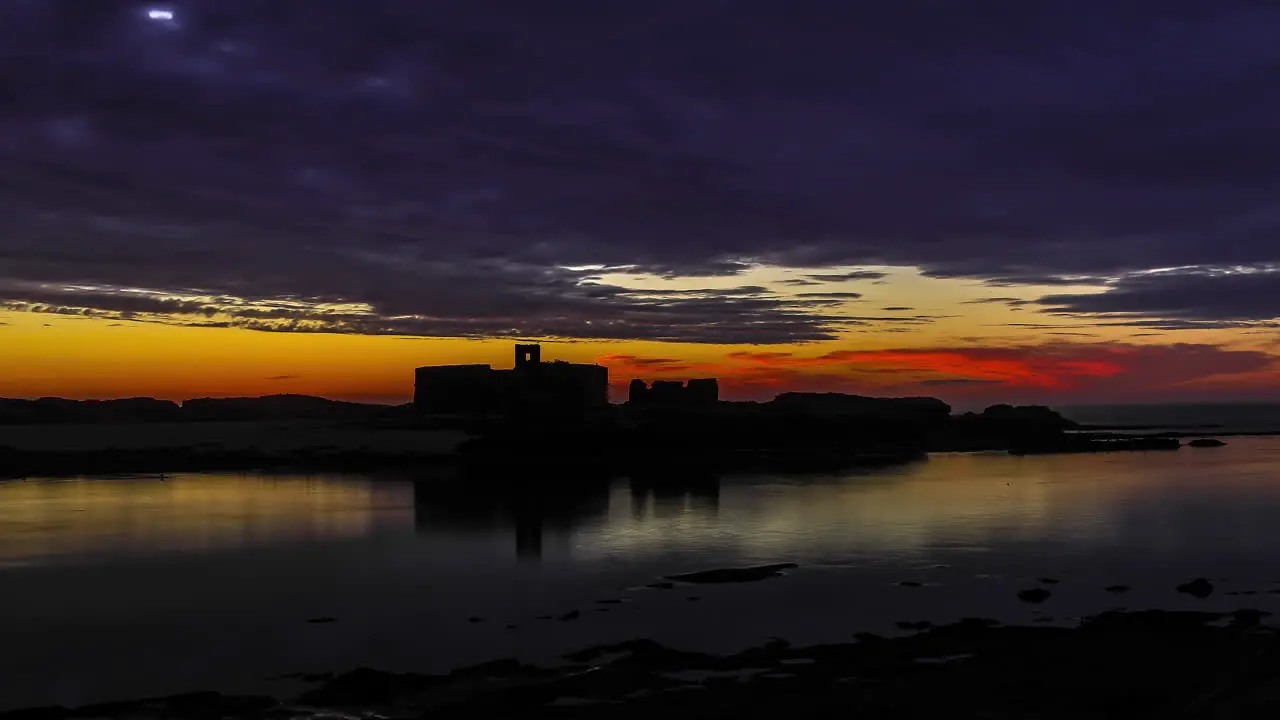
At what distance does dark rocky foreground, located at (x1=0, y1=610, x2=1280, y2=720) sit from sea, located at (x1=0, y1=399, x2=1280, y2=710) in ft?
3.70

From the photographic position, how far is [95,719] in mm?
13641

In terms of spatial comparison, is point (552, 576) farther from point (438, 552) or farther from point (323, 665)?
point (323, 665)

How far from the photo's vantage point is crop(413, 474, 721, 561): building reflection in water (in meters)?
35.5

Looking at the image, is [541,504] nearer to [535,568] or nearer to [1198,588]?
[535,568]

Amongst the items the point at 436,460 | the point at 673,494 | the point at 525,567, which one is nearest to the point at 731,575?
the point at 525,567

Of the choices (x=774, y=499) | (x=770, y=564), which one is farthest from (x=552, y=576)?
(x=774, y=499)

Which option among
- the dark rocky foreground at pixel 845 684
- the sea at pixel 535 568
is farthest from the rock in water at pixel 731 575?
the dark rocky foreground at pixel 845 684

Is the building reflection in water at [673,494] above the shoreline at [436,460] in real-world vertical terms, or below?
below

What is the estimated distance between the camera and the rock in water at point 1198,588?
21.9 meters

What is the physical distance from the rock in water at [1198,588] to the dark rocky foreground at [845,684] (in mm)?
4689

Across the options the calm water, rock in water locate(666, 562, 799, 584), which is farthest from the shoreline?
rock in water locate(666, 562, 799, 584)

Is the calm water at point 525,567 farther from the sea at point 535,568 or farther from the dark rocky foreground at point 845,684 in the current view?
the dark rocky foreground at point 845,684

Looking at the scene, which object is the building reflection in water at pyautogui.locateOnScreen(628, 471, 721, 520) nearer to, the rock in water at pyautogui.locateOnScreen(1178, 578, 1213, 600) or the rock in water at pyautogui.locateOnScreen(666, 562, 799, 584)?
the rock in water at pyautogui.locateOnScreen(666, 562, 799, 584)

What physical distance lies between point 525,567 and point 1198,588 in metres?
15.9
